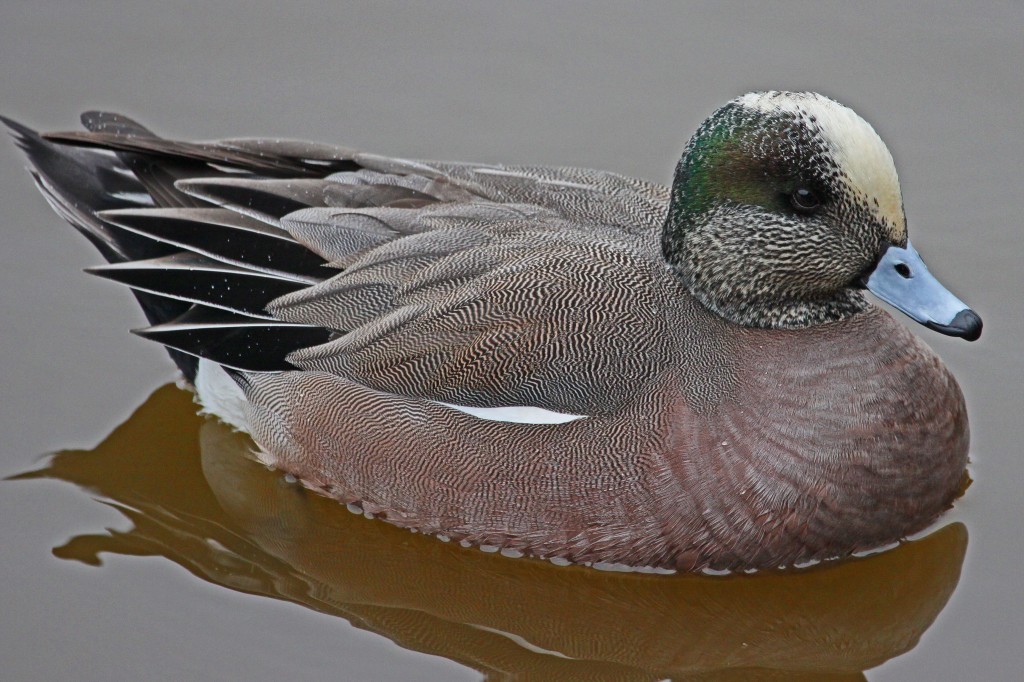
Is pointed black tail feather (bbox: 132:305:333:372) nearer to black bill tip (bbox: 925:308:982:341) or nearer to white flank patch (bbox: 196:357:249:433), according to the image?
white flank patch (bbox: 196:357:249:433)

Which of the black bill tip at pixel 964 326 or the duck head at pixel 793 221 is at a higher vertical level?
the duck head at pixel 793 221

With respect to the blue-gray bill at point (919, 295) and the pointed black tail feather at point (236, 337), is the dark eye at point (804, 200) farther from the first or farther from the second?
the pointed black tail feather at point (236, 337)

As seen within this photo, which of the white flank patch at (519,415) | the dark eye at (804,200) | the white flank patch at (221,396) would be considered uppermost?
the dark eye at (804,200)

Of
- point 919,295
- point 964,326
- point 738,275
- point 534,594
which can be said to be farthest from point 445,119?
point 964,326

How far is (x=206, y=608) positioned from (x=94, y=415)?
1.24 metres

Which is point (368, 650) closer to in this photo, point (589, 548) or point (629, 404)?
point (589, 548)

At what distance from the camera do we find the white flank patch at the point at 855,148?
4801 mm

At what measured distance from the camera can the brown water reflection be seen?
5094 millimetres

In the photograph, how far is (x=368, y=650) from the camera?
513 centimetres

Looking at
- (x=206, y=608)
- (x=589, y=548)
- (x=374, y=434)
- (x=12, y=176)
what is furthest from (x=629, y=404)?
(x=12, y=176)

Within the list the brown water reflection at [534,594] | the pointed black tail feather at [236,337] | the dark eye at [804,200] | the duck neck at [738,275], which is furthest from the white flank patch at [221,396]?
the dark eye at [804,200]

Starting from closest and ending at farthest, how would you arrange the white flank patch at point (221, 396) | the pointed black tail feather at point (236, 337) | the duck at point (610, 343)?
the duck at point (610, 343) < the pointed black tail feather at point (236, 337) < the white flank patch at point (221, 396)

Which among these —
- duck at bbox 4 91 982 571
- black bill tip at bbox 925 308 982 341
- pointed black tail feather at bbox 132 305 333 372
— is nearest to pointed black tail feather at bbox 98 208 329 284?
duck at bbox 4 91 982 571

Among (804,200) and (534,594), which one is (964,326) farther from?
(534,594)
